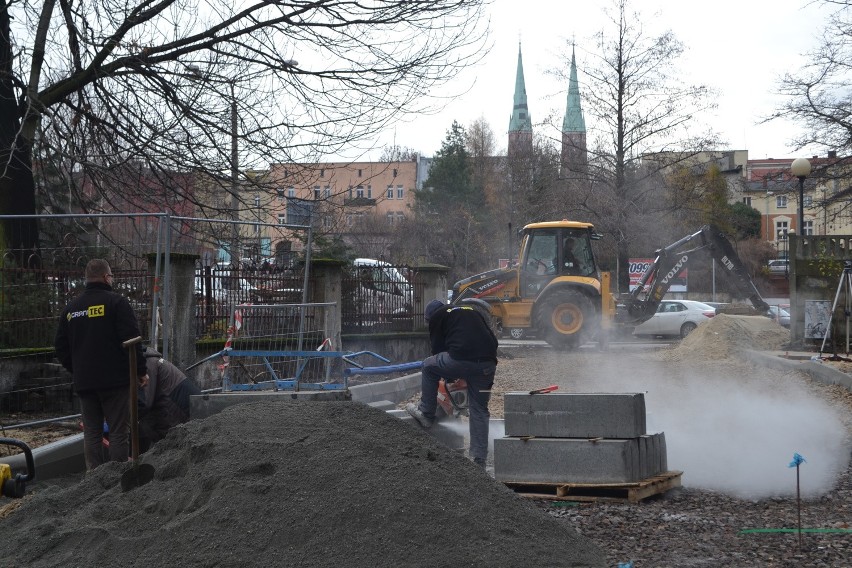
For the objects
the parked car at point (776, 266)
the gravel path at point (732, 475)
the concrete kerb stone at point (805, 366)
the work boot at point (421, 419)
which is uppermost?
the parked car at point (776, 266)

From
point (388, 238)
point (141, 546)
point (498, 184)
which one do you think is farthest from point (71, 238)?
point (498, 184)

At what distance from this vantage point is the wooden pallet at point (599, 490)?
721 cm

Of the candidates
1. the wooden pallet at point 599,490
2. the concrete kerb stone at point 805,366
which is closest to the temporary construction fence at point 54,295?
the wooden pallet at point 599,490

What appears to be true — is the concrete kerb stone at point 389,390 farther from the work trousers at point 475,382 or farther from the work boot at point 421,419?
the work trousers at point 475,382

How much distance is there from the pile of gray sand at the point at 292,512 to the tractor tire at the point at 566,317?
16690 millimetres

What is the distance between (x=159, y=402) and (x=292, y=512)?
125 inches

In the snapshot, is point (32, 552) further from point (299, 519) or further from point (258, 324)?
point (258, 324)

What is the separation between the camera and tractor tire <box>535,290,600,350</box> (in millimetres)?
22875

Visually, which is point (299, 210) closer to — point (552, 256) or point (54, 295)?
point (54, 295)

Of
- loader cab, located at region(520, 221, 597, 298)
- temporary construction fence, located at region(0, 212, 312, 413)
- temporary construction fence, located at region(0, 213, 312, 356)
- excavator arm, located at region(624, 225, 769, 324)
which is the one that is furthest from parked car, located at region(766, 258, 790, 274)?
temporary construction fence, located at region(0, 212, 312, 413)

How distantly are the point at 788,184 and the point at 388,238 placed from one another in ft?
72.3

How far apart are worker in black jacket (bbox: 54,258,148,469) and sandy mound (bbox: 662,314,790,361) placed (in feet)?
53.3

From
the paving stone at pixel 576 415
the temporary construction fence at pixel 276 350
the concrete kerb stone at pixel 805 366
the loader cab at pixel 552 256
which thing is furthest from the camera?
the loader cab at pixel 552 256

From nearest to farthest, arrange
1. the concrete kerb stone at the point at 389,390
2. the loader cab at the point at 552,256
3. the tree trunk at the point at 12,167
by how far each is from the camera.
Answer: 1. the concrete kerb stone at the point at 389,390
2. the tree trunk at the point at 12,167
3. the loader cab at the point at 552,256
